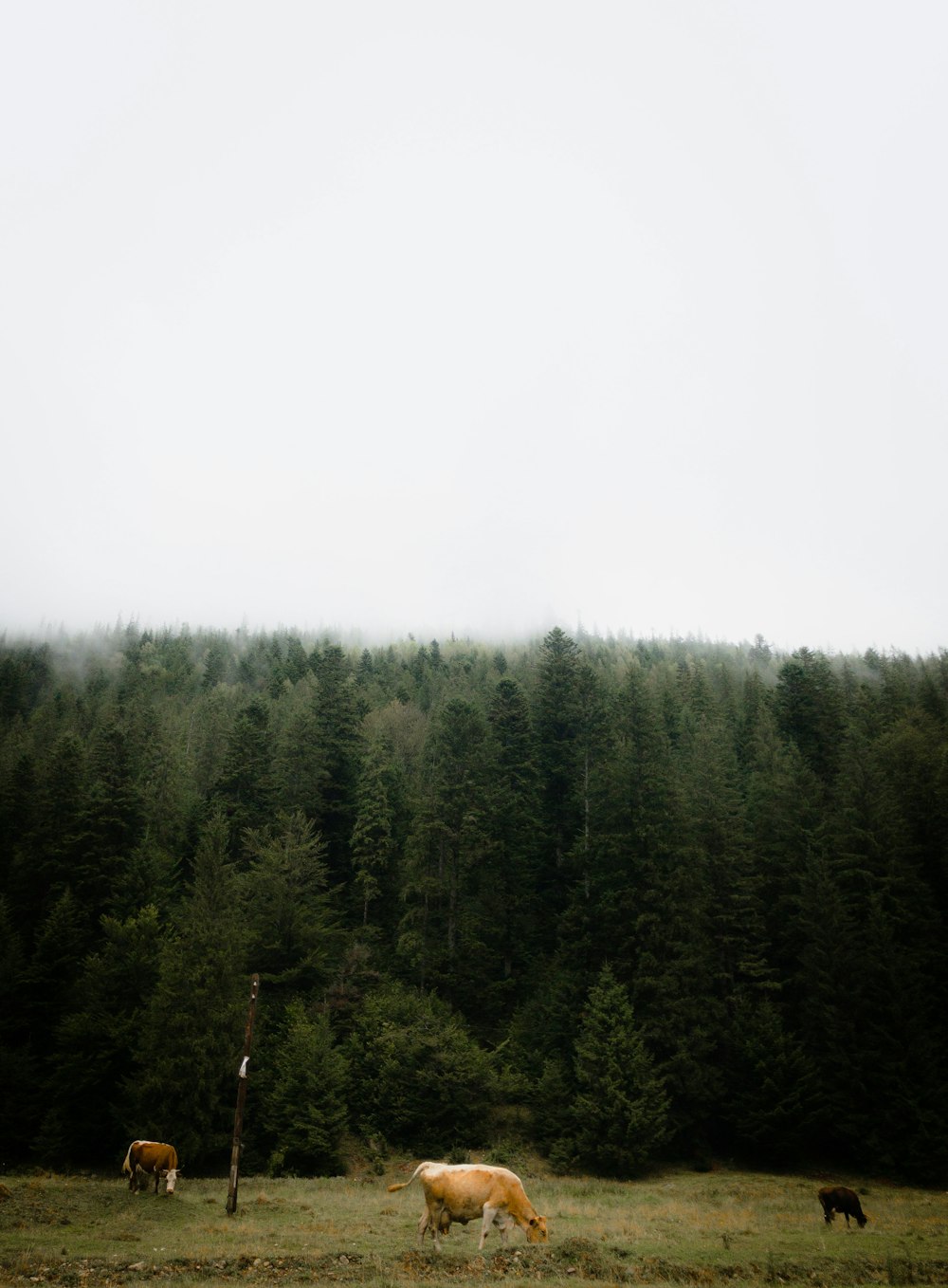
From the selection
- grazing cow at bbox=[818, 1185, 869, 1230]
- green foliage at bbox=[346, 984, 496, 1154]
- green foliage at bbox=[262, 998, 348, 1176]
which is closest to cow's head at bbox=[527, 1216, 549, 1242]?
grazing cow at bbox=[818, 1185, 869, 1230]

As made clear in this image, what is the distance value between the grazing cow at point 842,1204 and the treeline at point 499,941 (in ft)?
38.9

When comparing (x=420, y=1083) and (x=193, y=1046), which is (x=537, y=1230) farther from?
(x=193, y=1046)

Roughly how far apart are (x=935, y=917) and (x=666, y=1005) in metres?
16.3

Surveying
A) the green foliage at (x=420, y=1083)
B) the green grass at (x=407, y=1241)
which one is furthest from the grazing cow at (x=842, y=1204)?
the green foliage at (x=420, y=1083)

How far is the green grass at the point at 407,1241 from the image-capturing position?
14523 millimetres

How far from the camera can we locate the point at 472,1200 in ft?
52.6

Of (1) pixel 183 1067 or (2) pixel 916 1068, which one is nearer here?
(1) pixel 183 1067

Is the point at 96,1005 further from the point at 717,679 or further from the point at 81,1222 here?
the point at 717,679

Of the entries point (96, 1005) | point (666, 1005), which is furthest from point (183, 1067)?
point (666, 1005)

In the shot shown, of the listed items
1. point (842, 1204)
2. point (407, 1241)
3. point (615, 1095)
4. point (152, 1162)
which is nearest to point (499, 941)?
point (615, 1095)

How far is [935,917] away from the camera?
4041cm

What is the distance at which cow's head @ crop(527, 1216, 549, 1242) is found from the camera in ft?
54.5

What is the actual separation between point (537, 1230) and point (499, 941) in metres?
31.7

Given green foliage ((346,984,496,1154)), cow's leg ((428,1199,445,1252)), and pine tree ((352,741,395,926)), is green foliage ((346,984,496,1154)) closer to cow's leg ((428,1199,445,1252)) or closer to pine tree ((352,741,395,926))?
pine tree ((352,741,395,926))
